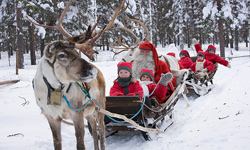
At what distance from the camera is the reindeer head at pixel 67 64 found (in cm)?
257

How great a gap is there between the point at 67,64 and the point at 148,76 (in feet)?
11.0

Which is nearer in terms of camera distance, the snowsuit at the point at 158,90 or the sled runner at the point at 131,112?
the sled runner at the point at 131,112

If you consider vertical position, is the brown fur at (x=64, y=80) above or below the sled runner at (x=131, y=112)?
above

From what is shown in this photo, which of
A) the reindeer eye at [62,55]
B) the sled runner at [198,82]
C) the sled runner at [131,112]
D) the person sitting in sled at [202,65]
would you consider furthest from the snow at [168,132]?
the person sitting in sled at [202,65]

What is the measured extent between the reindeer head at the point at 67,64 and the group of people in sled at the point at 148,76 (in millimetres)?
1828

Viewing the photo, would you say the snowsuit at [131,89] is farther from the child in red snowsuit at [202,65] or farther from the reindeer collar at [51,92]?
the child in red snowsuit at [202,65]

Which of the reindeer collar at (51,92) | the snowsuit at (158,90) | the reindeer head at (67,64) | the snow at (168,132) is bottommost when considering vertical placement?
the snow at (168,132)

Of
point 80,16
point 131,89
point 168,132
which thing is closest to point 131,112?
point 131,89

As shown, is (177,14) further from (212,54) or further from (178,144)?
(178,144)

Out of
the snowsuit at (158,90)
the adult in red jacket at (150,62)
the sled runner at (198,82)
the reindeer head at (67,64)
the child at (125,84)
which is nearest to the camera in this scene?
the reindeer head at (67,64)

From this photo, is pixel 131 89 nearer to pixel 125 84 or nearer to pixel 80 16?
pixel 125 84

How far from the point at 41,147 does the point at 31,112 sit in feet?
6.97

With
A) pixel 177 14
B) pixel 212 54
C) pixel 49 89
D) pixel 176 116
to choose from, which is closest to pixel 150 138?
pixel 176 116

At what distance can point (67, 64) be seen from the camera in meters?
2.64
